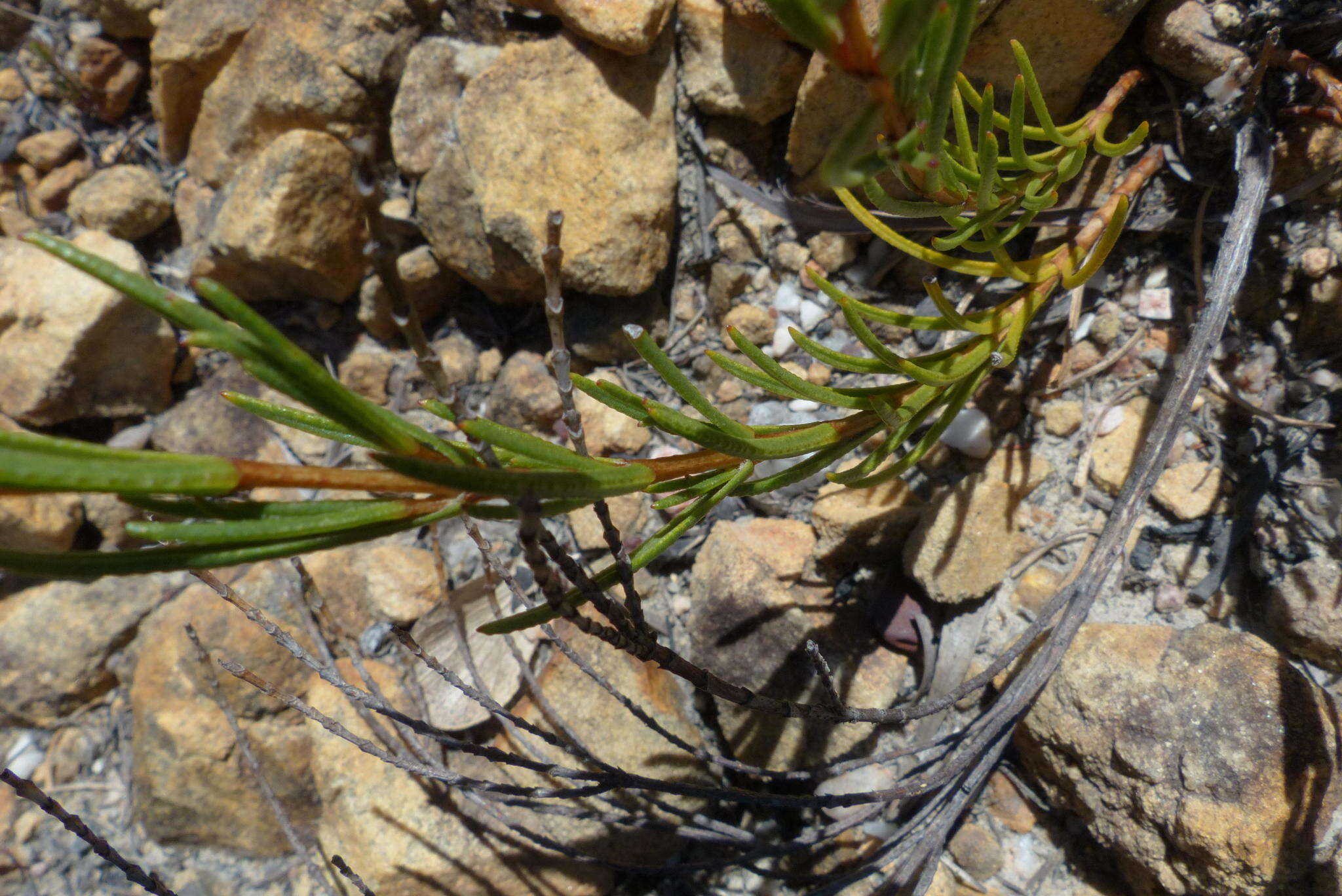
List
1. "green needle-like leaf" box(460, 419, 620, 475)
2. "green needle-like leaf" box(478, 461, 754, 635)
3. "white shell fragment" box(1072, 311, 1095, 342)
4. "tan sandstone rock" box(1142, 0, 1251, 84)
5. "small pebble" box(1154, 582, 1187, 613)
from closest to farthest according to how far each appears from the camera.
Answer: "green needle-like leaf" box(460, 419, 620, 475) < "green needle-like leaf" box(478, 461, 754, 635) < "tan sandstone rock" box(1142, 0, 1251, 84) < "small pebble" box(1154, 582, 1187, 613) < "white shell fragment" box(1072, 311, 1095, 342)

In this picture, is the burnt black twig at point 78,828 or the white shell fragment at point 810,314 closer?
the burnt black twig at point 78,828

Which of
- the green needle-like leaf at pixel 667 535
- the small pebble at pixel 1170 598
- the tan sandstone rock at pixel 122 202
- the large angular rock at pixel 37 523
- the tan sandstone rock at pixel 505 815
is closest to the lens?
the green needle-like leaf at pixel 667 535

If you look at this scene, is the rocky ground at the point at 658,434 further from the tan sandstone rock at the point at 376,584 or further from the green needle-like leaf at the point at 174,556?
the green needle-like leaf at the point at 174,556

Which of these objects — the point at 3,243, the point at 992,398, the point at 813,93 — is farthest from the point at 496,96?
the point at 3,243

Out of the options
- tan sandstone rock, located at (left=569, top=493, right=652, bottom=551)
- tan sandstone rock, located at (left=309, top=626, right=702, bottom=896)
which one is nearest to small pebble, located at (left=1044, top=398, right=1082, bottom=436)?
tan sandstone rock, located at (left=569, top=493, right=652, bottom=551)

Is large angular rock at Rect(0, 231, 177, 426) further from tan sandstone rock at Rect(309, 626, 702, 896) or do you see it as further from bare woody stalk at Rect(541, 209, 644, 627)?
bare woody stalk at Rect(541, 209, 644, 627)

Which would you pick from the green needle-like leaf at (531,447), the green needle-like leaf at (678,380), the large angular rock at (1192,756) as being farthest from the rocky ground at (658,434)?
the green needle-like leaf at (531,447)

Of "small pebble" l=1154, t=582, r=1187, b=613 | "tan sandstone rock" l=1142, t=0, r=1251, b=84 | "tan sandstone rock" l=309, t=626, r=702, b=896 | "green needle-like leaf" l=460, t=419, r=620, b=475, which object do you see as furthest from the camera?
"tan sandstone rock" l=309, t=626, r=702, b=896
